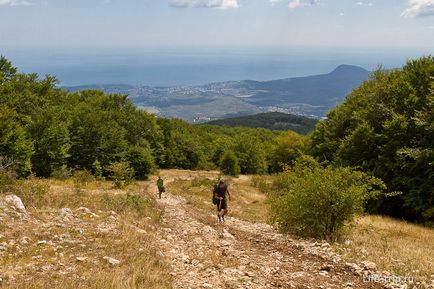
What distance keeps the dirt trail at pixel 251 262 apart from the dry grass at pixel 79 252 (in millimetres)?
631

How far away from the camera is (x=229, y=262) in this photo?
8.63 metres

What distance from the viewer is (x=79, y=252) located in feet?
26.8

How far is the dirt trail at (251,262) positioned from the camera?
7.39m

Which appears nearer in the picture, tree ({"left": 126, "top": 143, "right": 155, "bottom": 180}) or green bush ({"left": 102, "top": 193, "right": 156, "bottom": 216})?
green bush ({"left": 102, "top": 193, "right": 156, "bottom": 216})

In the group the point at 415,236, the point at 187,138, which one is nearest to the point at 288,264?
the point at 415,236

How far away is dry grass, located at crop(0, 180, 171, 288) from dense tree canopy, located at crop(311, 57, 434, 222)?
16388 mm

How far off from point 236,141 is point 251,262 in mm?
63636

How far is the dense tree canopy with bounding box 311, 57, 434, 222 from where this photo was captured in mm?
23875

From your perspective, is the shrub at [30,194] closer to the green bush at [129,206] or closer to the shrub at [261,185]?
the green bush at [129,206]

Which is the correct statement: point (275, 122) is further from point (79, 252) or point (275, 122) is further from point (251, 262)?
point (79, 252)

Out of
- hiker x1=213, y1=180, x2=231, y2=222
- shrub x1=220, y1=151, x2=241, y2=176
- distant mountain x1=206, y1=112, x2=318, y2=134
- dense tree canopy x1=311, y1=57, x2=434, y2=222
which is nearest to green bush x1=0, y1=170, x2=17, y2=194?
hiker x1=213, y1=180, x2=231, y2=222

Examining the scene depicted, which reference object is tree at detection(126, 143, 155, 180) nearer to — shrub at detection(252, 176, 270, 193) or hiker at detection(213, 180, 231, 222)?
shrub at detection(252, 176, 270, 193)

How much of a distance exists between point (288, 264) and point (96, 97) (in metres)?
57.8

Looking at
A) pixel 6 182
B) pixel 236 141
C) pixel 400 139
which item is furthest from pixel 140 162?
pixel 6 182
